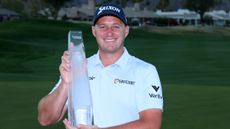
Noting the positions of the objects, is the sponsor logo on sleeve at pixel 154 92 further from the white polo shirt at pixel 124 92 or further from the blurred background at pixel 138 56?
the blurred background at pixel 138 56

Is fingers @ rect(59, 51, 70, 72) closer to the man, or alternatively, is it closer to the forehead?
the man

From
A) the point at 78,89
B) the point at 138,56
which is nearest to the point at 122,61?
the point at 78,89

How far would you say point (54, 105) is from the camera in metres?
3.52

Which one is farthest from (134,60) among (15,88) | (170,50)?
(170,50)

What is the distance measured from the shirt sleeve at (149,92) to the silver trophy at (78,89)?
47cm

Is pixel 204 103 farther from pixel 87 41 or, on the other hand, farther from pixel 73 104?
pixel 87 41

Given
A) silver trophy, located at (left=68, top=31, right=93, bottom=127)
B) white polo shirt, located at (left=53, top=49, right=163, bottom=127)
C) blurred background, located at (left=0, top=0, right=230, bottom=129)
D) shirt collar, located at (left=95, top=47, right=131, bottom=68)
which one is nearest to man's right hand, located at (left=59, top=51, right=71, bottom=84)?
silver trophy, located at (left=68, top=31, right=93, bottom=127)

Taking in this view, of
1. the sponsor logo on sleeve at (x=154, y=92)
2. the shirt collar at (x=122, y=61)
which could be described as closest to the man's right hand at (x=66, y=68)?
the shirt collar at (x=122, y=61)

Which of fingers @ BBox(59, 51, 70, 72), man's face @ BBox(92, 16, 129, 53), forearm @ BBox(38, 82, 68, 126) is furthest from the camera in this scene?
man's face @ BBox(92, 16, 129, 53)

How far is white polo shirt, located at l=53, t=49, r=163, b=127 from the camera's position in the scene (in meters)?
3.49

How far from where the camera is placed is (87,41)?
37.9 m

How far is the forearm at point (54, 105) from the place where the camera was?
346cm

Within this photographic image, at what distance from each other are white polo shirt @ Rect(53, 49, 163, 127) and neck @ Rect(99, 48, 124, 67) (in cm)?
6

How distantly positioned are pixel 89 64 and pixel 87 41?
34272mm
